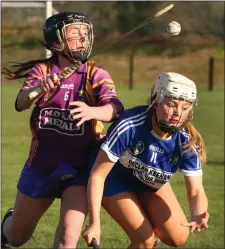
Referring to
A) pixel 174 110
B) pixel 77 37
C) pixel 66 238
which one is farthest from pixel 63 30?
pixel 66 238

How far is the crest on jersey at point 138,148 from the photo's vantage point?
5.30 m

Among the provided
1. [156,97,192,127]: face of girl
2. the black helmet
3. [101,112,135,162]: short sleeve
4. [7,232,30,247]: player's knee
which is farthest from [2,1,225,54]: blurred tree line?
[156,97,192,127]: face of girl

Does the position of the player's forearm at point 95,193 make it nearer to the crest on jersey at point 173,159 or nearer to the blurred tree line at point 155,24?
the crest on jersey at point 173,159

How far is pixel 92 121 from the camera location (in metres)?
5.48

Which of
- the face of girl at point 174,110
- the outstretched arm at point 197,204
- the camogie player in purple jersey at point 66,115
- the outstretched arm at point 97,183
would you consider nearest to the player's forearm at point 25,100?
the camogie player in purple jersey at point 66,115

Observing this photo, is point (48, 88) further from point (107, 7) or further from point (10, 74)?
point (107, 7)

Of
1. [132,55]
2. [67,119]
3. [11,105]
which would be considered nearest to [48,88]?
[67,119]

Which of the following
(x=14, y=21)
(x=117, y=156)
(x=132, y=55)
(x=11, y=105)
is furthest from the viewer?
(x=132, y=55)

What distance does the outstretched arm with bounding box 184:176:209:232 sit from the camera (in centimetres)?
518

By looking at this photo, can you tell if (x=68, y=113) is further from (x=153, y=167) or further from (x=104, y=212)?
(x=104, y=212)

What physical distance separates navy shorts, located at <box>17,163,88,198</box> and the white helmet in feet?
2.48

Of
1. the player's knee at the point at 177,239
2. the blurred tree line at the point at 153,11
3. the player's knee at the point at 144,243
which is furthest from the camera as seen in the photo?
the blurred tree line at the point at 153,11

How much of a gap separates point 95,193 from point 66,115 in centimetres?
59

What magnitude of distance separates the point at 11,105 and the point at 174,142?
60.0ft
